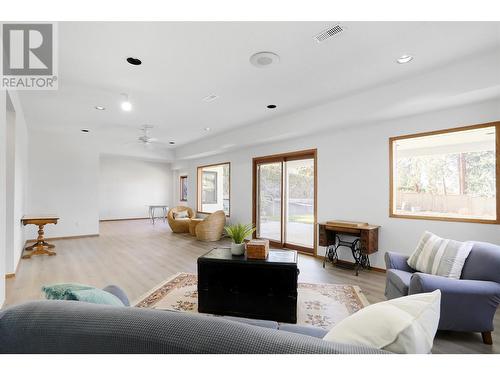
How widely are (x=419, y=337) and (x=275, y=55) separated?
2640 mm

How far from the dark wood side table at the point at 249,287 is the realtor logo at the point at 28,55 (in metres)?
2.64

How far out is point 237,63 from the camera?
2793 mm

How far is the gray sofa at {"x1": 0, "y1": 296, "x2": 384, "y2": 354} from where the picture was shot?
69 centimetres

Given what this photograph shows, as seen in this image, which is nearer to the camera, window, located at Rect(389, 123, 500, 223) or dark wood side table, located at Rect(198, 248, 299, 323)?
dark wood side table, located at Rect(198, 248, 299, 323)

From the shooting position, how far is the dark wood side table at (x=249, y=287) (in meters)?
2.36

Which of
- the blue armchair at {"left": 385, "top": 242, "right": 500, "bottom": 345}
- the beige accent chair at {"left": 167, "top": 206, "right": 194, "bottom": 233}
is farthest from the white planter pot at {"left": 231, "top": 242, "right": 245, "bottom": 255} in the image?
the beige accent chair at {"left": 167, "top": 206, "right": 194, "bottom": 233}

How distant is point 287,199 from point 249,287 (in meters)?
3.35

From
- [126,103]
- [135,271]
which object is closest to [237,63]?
[126,103]

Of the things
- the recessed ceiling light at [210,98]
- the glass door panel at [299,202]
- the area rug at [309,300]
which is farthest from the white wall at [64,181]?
the glass door panel at [299,202]

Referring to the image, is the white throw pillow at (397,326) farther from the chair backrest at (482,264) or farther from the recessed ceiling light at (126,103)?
the recessed ceiling light at (126,103)

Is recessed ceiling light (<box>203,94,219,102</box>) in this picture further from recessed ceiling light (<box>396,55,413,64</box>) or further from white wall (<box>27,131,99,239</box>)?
white wall (<box>27,131,99,239</box>)
